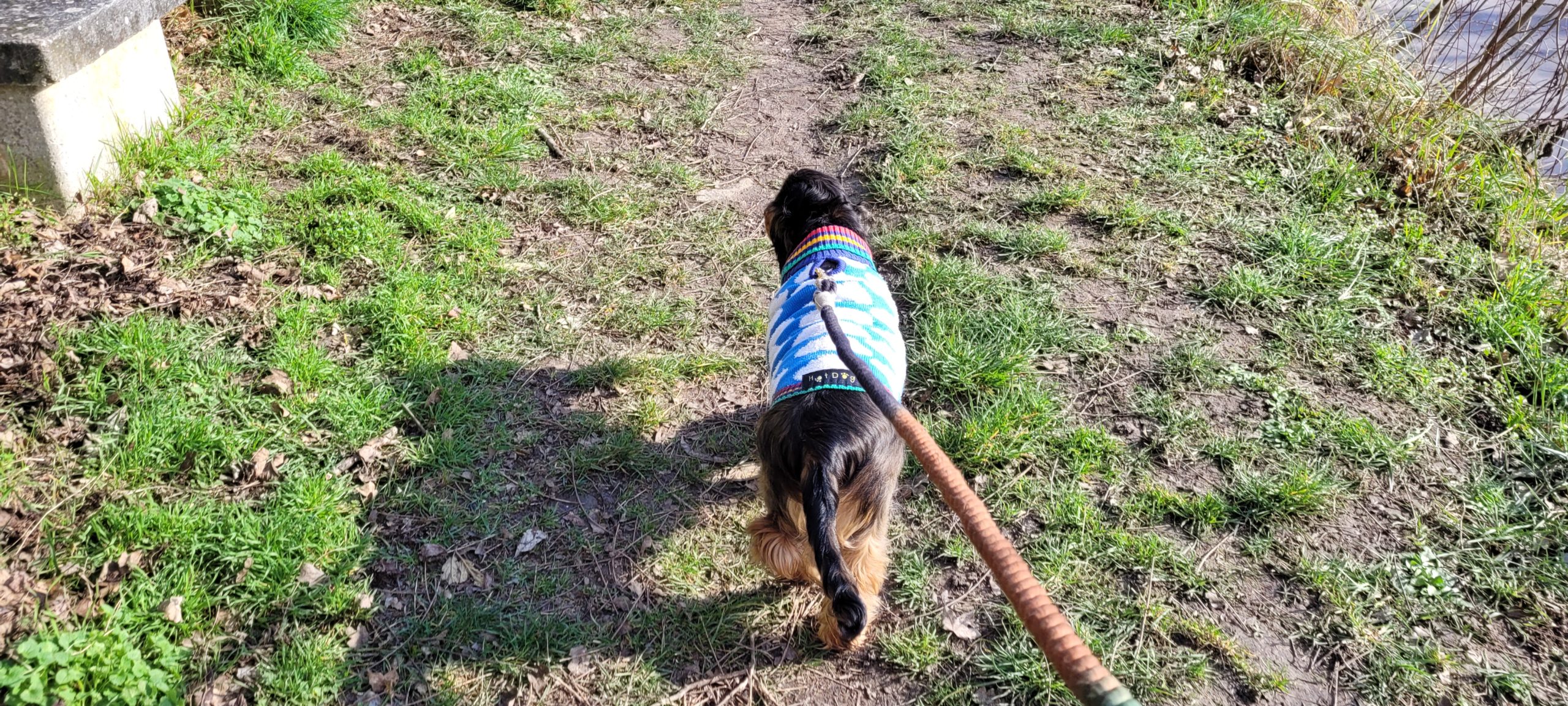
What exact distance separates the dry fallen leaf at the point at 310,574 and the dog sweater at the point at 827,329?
155 cm

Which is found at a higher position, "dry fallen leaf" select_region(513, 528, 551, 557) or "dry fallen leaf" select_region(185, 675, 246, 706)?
"dry fallen leaf" select_region(185, 675, 246, 706)

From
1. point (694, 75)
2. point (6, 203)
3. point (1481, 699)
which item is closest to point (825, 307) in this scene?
point (1481, 699)

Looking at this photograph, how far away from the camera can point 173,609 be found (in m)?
2.57

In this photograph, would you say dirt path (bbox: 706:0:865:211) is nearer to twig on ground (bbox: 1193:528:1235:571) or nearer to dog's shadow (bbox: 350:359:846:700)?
dog's shadow (bbox: 350:359:846:700)

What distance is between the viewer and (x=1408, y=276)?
433 centimetres

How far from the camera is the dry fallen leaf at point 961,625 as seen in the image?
2.81 meters

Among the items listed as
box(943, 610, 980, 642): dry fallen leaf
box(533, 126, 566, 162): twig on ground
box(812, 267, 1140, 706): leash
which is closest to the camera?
box(812, 267, 1140, 706): leash

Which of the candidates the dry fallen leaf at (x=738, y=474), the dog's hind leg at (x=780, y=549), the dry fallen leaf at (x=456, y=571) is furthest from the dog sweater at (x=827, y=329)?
the dry fallen leaf at (x=456, y=571)

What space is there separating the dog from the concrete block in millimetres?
3024

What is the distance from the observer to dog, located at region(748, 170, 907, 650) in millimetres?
2312

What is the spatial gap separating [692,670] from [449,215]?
8.98ft

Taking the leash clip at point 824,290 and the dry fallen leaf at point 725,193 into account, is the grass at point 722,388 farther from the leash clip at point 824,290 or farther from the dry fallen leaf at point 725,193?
the leash clip at point 824,290

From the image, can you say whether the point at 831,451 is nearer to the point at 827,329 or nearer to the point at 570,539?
the point at 827,329

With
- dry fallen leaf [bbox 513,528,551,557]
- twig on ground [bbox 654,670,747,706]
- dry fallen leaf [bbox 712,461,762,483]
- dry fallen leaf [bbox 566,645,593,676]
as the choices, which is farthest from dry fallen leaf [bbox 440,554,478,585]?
dry fallen leaf [bbox 712,461,762,483]
